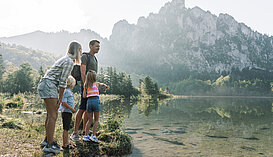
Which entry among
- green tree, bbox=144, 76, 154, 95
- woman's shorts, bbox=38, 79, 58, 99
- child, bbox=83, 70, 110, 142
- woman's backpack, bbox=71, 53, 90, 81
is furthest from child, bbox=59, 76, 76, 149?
green tree, bbox=144, 76, 154, 95

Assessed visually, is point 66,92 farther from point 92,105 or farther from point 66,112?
point 92,105

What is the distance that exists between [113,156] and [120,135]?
3.11ft

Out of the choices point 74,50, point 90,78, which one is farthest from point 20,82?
point 74,50

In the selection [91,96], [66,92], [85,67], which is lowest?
[91,96]

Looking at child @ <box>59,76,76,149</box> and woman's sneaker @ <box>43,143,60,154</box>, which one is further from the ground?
child @ <box>59,76,76,149</box>

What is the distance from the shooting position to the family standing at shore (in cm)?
474

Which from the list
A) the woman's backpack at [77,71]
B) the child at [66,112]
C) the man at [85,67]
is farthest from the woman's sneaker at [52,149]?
the woman's backpack at [77,71]

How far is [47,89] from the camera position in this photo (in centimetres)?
467

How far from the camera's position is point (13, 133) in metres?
6.23

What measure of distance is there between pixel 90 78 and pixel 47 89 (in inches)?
56.9

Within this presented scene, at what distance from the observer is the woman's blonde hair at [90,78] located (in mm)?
5855

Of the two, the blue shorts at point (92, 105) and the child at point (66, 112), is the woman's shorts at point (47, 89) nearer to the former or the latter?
the child at point (66, 112)

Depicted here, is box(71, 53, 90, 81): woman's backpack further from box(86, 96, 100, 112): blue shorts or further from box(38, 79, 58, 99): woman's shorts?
box(38, 79, 58, 99): woman's shorts

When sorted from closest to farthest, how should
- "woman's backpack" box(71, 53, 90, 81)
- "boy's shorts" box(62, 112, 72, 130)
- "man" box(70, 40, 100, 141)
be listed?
"boy's shorts" box(62, 112, 72, 130) < "man" box(70, 40, 100, 141) < "woman's backpack" box(71, 53, 90, 81)
